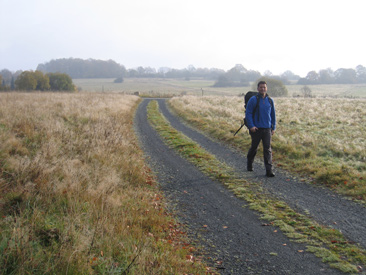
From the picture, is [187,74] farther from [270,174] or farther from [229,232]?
[229,232]

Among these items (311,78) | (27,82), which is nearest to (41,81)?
(27,82)

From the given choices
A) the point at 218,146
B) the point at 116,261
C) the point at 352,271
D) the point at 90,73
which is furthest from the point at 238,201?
the point at 90,73

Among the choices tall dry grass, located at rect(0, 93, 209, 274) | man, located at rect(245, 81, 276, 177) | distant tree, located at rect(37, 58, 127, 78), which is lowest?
tall dry grass, located at rect(0, 93, 209, 274)

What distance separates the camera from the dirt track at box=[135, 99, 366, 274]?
3.62m

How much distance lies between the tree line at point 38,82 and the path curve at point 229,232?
57.8m

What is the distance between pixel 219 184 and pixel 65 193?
3.53m

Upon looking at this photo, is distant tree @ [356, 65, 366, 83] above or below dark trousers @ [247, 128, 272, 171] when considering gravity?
above

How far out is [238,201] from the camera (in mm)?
5730

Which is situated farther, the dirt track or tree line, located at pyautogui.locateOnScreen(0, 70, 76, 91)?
tree line, located at pyautogui.locateOnScreen(0, 70, 76, 91)

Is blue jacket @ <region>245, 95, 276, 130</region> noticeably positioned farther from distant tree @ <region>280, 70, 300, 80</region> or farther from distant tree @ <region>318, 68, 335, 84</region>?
→ distant tree @ <region>280, 70, 300, 80</region>

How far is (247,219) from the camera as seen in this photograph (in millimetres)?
4891

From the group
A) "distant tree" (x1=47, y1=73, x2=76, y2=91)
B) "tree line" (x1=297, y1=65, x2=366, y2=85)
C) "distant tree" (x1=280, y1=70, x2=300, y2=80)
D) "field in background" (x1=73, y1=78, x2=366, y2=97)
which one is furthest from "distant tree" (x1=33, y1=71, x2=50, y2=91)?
"distant tree" (x1=280, y1=70, x2=300, y2=80)

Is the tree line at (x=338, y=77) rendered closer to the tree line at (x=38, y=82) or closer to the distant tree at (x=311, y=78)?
the distant tree at (x=311, y=78)

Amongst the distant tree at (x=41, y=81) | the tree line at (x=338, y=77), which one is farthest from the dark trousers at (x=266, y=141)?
the tree line at (x=338, y=77)
